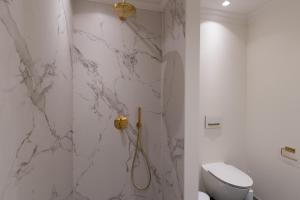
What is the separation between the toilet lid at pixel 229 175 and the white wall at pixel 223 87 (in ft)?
0.46

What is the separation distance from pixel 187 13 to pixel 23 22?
1154 millimetres

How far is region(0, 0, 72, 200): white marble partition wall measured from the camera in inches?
24.4

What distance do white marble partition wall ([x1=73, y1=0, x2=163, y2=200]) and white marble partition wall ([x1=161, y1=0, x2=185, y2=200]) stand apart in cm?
14

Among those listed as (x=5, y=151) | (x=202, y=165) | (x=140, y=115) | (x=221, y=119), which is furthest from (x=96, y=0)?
(x=202, y=165)

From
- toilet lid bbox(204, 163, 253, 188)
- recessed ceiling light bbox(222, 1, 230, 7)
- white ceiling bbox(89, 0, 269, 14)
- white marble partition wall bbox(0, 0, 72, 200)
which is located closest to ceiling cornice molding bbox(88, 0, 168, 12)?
white ceiling bbox(89, 0, 269, 14)

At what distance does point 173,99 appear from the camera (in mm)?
1806

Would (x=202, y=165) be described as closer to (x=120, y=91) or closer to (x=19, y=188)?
(x=120, y=91)

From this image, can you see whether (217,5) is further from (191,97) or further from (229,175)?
(229,175)

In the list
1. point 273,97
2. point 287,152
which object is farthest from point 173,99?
point 287,152

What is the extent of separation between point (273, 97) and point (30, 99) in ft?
8.01

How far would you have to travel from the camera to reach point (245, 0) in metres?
2.24

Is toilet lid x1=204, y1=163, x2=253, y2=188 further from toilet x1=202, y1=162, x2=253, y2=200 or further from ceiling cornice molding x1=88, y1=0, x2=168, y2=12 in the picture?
ceiling cornice molding x1=88, y1=0, x2=168, y2=12

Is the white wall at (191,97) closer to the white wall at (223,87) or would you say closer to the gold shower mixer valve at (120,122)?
the gold shower mixer valve at (120,122)

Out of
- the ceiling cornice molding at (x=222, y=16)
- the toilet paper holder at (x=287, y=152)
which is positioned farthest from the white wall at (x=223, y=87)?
the toilet paper holder at (x=287, y=152)
